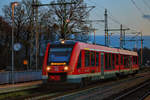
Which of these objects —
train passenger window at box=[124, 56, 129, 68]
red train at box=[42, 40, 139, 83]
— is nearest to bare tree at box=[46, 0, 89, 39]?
train passenger window at box=[124, 56, 129, 68]

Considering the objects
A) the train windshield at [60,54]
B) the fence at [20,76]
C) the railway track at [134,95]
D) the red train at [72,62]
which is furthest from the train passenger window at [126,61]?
the train windshield at [60,54]

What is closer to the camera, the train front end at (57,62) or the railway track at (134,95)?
the railway track at (134,95)

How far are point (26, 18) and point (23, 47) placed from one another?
6.53 m

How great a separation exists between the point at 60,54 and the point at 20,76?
768cm

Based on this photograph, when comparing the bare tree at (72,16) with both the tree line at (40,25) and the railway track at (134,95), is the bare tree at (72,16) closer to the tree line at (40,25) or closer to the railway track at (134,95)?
the tree line at (40,25)

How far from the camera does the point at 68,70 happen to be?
1572cm

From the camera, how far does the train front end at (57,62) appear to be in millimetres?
15773

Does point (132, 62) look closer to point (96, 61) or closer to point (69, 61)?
point (96, 61)

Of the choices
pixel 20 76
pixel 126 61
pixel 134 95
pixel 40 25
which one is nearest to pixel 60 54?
pixel 134 95

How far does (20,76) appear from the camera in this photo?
22.8m

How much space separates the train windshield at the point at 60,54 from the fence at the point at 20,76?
19.7ft

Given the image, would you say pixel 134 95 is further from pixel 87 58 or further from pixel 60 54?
pixel 60 54

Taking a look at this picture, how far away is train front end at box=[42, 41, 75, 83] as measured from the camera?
1577 cm

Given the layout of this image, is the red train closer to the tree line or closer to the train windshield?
the train windshield
